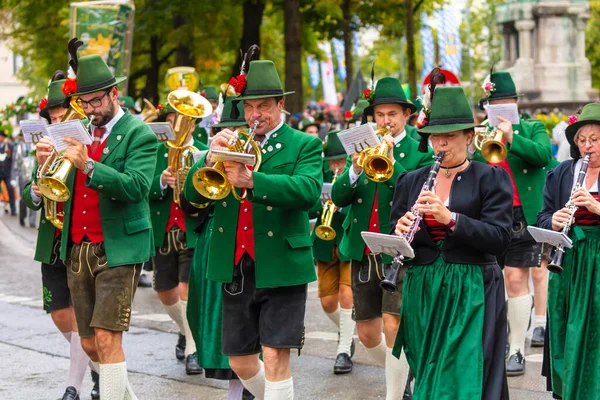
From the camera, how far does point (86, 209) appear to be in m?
7.14

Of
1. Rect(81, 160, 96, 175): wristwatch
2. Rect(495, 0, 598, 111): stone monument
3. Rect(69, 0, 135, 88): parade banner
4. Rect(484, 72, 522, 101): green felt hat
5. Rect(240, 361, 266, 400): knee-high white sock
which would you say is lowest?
Rect(240, 361, 266, 400): knee-high white sock

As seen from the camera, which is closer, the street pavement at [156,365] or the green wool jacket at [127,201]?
the green wool jacket at [127,201]

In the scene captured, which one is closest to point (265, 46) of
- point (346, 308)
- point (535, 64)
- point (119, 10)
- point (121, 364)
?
point (535, 64)

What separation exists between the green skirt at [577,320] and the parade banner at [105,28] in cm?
1278

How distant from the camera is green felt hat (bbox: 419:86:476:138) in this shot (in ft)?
20.6

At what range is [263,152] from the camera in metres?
6.81

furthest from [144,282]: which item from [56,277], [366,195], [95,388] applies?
[366,195]

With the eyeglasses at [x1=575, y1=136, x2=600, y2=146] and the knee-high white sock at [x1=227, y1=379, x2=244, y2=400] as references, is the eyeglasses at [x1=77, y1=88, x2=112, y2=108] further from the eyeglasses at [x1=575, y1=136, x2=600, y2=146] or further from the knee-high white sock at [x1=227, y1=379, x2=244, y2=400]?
the eyeglasses at [x1=575, y1=136, x2=600, y2=146]

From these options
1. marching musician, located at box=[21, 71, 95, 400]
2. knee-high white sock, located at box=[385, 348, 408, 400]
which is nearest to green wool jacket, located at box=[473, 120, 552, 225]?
knee-high white sock, located at box=[385, 348, 408, 400]

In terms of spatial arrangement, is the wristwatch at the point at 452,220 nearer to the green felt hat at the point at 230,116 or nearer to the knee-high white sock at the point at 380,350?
the green felt hat at the point at 230,116

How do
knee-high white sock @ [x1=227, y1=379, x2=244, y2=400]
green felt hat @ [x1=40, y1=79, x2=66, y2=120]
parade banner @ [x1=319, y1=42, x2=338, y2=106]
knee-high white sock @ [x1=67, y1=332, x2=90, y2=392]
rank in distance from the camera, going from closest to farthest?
1. knee-high white sock @ [x1=227, y1=379, x2=244, y2=400]
2. knee-high white sock @ [x1=67, y1=332, x2=90, y2=392]
3. green felt hat @ [x1=40, y1=79, x2=66, y2=120]
4. parade banner @ [x1=319, y1=42, x2=338, y2=106]

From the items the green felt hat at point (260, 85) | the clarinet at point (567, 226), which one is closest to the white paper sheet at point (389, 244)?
the clarinet at point (567, 226)

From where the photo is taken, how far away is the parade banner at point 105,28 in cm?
1875

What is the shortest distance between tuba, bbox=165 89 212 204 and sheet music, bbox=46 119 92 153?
118 inches
